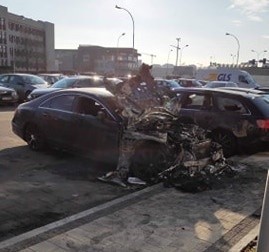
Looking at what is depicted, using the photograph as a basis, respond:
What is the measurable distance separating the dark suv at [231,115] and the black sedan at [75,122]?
6.13ft

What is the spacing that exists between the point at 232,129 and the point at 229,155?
1.91ft

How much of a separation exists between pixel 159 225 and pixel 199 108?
5.52 metres

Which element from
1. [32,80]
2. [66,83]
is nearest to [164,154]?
[66,83]

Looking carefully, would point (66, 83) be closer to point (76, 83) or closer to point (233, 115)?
point (76, 83)

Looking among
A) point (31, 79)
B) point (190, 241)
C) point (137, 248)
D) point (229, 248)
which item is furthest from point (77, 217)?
point (31, 79)

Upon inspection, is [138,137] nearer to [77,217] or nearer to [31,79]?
[77,217]

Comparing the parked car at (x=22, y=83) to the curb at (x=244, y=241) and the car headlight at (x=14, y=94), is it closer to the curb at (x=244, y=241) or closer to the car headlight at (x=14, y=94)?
the car headlight at (x=14, y=94)

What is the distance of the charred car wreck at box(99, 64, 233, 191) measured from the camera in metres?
7.10

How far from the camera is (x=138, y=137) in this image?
7.31m

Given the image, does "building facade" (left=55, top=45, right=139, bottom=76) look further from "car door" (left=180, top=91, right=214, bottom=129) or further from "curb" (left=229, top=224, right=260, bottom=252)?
"curb" (left=229, top=224, right=260, bottom=252)

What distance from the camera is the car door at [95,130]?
787 cm

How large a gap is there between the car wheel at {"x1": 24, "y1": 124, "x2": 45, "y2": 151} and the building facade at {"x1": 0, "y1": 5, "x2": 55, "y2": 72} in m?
94.9

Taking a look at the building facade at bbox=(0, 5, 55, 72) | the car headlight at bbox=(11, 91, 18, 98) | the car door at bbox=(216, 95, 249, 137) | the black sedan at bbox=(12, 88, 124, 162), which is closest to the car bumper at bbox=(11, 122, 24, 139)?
the black sedan at bbox=(12, 88, 124, 162)

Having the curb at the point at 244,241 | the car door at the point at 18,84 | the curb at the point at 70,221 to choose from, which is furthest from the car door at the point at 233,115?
the car door at the point at 18,84
